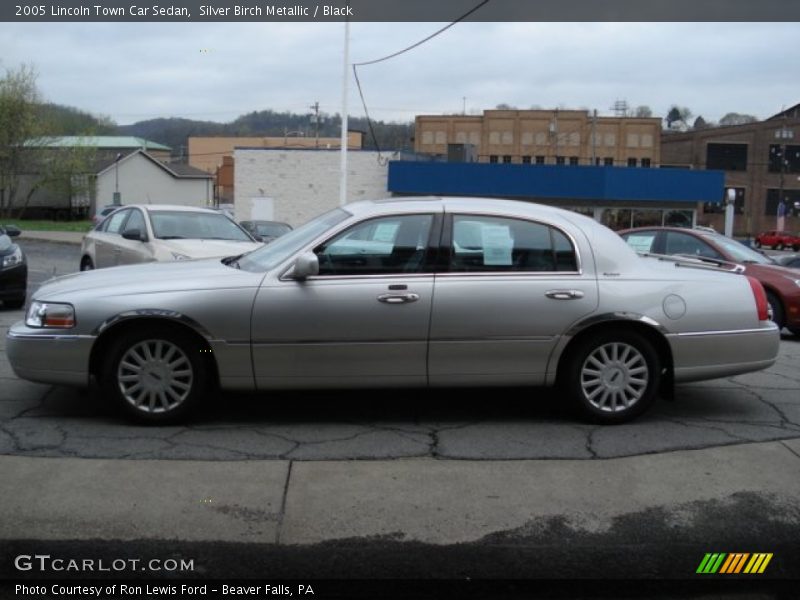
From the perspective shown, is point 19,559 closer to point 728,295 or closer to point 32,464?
point 32,464

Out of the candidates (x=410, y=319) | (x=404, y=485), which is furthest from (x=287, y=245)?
(x=404, y=485)

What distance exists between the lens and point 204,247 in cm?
1003

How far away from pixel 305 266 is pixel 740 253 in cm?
802

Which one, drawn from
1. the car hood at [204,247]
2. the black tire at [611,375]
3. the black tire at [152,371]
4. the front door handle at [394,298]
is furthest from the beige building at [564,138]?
the black tire at [152,371]

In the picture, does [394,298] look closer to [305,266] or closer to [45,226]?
[305,266]

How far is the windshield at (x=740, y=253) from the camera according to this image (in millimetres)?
11133

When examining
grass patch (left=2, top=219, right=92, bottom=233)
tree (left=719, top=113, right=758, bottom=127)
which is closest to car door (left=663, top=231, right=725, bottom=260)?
grass patch (left=2, top=219, right=92, bottom=233)

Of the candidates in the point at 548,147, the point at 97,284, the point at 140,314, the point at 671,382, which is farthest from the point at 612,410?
the point at 548,147

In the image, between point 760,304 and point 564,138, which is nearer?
point 760,304

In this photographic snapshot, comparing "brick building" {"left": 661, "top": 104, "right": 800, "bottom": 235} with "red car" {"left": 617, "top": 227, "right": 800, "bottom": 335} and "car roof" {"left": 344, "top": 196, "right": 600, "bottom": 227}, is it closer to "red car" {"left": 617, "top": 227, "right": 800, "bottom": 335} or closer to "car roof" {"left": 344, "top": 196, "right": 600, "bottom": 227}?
"red car" {"left": 617, "top": 227, "right": 800, "bottom": 335}

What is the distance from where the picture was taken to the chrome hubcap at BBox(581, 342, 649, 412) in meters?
5.49

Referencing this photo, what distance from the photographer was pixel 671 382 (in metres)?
5.65

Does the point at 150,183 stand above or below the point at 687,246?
above

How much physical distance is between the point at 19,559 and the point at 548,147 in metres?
77.9
